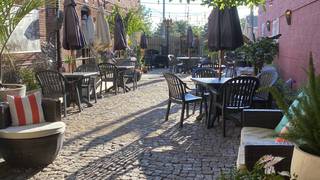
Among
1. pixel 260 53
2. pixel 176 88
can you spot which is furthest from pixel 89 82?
pixel 260 53

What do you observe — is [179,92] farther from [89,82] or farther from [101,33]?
[101,33]

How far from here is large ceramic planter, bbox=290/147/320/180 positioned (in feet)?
6.12

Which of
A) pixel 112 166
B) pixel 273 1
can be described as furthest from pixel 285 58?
pixel 112 166

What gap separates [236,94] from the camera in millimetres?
5773

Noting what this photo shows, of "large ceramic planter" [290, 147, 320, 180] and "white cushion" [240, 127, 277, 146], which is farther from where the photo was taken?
"white cushion" [240, 127, 277, 146]

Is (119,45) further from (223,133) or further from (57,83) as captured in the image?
(223,133)

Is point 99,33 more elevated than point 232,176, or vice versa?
point 99,33

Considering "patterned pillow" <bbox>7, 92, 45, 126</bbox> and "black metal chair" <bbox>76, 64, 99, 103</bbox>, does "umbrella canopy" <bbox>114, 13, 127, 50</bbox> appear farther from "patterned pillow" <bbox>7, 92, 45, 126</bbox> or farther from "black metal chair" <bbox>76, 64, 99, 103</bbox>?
"patterned pillow" <bbox>7, 92, 45, 126</bbox>

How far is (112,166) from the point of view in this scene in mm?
4438

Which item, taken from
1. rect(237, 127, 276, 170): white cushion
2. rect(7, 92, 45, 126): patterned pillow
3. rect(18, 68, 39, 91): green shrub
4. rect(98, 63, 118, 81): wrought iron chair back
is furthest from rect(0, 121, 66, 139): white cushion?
rect(98, 63, 118, 81): wrought iron chair back

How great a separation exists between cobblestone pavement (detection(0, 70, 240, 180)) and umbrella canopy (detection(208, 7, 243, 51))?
1431 mm

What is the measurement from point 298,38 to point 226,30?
7.16 feet

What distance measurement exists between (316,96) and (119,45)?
10614mm

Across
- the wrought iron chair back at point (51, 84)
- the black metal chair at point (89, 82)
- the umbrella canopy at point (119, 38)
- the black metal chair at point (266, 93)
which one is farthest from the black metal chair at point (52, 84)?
the umbrella canopy at point (119, 38)
